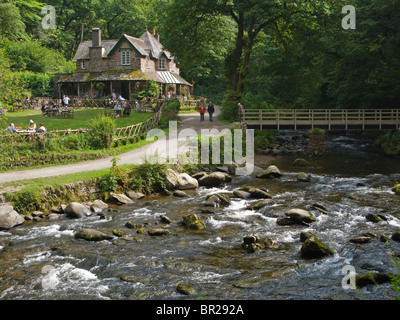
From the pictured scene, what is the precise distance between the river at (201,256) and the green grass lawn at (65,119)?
14599 millimetres

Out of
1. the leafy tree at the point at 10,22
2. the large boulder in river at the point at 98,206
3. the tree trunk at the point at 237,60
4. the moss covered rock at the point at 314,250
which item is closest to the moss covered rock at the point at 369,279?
the moss covered rock at the point at 314,250

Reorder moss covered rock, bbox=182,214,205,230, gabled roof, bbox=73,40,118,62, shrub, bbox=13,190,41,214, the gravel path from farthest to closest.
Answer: gabled roof, bbox=73,40,118,62
the gravel path
shrub, bbox=13,190,41,214
moss covered rock, bbox=182,214,205,230

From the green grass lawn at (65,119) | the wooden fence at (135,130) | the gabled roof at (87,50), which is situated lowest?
the wooden fence at (135,130)

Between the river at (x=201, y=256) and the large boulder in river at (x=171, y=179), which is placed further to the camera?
the large boulder in river at (x=171, y=179)

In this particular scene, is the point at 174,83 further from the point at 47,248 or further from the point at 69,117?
the point at 47,248

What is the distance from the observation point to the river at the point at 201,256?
10361mm

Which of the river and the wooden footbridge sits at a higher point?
the wooden footbridge

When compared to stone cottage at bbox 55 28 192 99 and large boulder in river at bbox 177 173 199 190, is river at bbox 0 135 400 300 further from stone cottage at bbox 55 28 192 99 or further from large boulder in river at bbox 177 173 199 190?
stone cottage at bbox 55 28 192 99

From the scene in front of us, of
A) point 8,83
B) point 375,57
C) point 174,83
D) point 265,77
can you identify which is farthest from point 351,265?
point 174,83

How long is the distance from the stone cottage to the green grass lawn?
10551mm

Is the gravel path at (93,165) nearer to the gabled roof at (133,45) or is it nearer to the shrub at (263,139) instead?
the shrub at (263,139)

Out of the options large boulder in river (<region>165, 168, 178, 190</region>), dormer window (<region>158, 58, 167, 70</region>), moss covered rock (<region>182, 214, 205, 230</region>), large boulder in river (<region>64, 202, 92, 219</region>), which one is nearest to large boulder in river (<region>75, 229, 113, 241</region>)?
large boulder in river (<region>64, 202, 92, 219</region>)

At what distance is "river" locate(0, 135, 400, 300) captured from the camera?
408 inches
